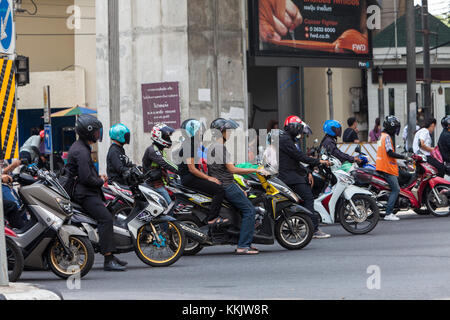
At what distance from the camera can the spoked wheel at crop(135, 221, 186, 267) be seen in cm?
1116

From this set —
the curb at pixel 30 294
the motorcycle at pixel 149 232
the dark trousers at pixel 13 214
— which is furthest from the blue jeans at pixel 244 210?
the curb at pixel 30 294

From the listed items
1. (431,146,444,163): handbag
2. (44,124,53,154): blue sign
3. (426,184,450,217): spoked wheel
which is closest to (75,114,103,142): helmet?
(426,184,450,217): spoked wheel

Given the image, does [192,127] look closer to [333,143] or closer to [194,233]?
[194,233]

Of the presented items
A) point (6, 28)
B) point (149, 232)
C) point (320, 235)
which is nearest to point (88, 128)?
point (149, 232)

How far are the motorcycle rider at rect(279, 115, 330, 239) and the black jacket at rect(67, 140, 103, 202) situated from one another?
3641 millimetres

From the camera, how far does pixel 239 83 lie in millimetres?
20828

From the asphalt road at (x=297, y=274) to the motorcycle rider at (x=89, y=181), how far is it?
53cm

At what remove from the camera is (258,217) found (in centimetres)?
1264

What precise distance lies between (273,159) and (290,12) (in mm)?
8847

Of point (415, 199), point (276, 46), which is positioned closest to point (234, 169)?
point (415, 199)

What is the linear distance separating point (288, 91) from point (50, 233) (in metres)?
15.6

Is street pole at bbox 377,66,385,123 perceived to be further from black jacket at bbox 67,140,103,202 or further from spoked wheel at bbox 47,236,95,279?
spoked wheel at bbox 47,236,95,279

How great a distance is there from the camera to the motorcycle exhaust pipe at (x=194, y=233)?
11766 millimetres

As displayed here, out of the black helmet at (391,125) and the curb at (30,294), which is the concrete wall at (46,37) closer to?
the black helmet at (391,125)
